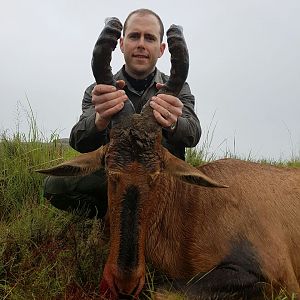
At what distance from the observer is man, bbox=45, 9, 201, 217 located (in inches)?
241

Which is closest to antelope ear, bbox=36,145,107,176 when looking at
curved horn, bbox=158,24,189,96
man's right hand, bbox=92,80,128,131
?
man's right hand, bbox=92,80,128,131

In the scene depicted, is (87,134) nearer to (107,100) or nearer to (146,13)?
(107,100)

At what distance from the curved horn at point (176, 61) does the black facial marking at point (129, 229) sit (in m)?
0.86

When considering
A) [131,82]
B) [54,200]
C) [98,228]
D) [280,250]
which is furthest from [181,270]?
[131,82]

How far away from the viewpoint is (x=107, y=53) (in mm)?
5465

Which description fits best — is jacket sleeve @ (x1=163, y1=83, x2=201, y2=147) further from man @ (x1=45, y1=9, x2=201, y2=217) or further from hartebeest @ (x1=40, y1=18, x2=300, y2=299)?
hartebeest @ (x1=40, y1=18, x2=300, y2=299)

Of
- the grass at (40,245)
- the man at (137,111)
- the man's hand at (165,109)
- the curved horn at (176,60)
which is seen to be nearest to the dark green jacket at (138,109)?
the man at (137,111)

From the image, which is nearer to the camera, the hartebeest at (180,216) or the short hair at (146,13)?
the hartebeest at (180,216)

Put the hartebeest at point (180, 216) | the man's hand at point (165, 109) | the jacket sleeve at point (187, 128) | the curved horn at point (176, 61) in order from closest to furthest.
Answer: the hartebeest at point (180, 216) < the man's hand at point (165, 109) < the curved horn at point (176, 61) < the jacket sleeve at point (187, 128)

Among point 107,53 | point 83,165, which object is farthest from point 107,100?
point 83,165

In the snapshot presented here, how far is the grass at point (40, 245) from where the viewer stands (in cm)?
534

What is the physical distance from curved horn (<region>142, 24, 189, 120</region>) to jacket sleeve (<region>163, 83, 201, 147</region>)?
0.44 meters

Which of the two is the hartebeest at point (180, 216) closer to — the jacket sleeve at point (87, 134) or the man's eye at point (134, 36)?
the jacket sleeve at point (87, 134)

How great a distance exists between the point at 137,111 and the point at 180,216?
1612mm
